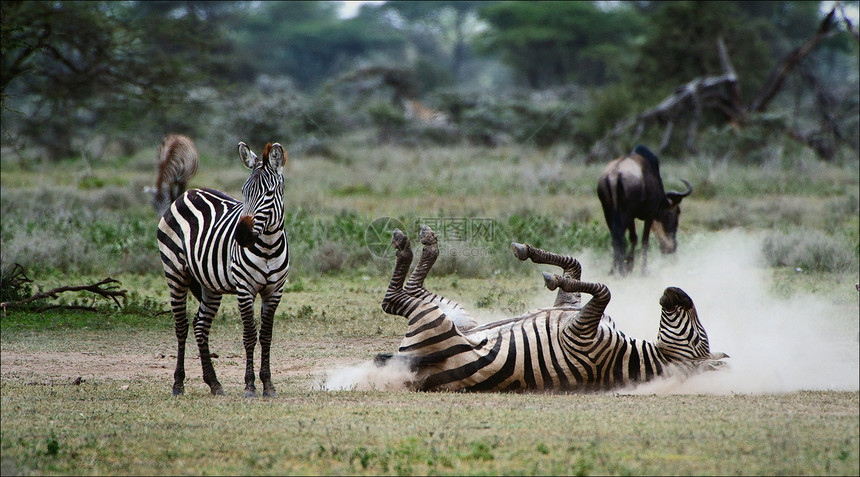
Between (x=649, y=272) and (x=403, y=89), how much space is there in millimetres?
29084

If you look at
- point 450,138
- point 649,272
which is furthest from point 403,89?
point 649,272

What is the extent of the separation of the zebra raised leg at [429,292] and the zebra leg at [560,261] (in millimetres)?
647

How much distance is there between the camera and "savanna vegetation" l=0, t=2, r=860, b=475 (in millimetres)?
4664

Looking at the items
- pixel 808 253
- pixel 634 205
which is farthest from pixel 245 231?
pixel 808 253

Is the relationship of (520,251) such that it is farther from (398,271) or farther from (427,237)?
(398,271)

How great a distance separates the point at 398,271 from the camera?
23.4 feet

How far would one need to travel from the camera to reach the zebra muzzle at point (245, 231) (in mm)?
5797

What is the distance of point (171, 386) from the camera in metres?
7.07

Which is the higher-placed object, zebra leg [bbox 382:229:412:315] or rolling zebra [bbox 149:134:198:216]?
rolling zebra [bbox 149:134:198:216]

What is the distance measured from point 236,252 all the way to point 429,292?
61.0 inches

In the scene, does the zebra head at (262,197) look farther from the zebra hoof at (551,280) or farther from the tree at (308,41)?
the tree at (308,41)

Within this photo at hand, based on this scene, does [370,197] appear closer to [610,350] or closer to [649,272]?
[649,272]

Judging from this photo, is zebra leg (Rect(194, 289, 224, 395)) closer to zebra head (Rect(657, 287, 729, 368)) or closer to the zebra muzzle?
the zebra muzzle

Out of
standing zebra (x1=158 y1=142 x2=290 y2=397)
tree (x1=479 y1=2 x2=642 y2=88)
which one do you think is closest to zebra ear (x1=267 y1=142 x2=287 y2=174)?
standing zebra (x1=158 y1=142 x2=290 y2=397)
